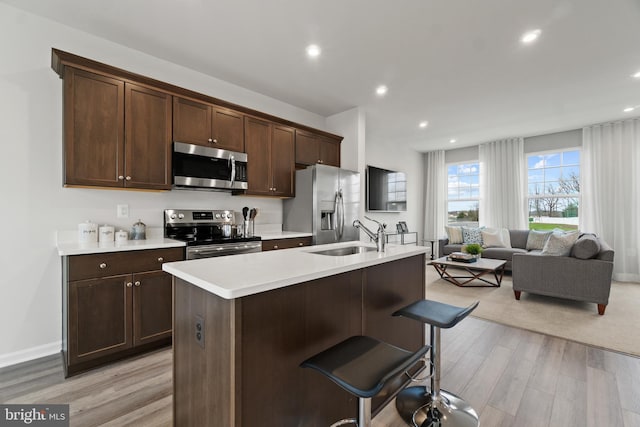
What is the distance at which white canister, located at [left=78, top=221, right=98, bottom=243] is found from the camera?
2.33 metres

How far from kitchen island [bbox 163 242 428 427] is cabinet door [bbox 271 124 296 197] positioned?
215 cm

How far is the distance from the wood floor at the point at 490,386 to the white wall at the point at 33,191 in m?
0.32

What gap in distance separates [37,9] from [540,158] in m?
7.82

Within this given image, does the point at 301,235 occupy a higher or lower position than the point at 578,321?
higher

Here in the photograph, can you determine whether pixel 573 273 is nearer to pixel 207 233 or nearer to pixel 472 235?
pixel 472 235

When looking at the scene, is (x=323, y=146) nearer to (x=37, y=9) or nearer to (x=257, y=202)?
(x=257, y=202)

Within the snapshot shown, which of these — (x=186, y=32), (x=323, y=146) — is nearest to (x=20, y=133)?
(x=186, y=32)

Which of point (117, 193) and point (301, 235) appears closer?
point (117, 193)

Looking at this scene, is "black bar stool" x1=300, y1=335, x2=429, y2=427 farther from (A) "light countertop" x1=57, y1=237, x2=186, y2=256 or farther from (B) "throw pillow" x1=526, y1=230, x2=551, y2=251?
(B) "throw pillow" x1=526, y1=230, x2=551, y2=251

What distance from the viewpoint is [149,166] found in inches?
103

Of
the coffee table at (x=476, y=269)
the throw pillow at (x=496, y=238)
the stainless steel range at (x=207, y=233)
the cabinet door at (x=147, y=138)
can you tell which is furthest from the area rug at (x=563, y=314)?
the cabinet door at (x=147, y=138)

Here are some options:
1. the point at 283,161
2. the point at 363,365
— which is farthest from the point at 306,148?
the point at 363,365

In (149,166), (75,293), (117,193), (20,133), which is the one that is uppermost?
(20,133)

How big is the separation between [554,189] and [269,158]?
5.83 m
